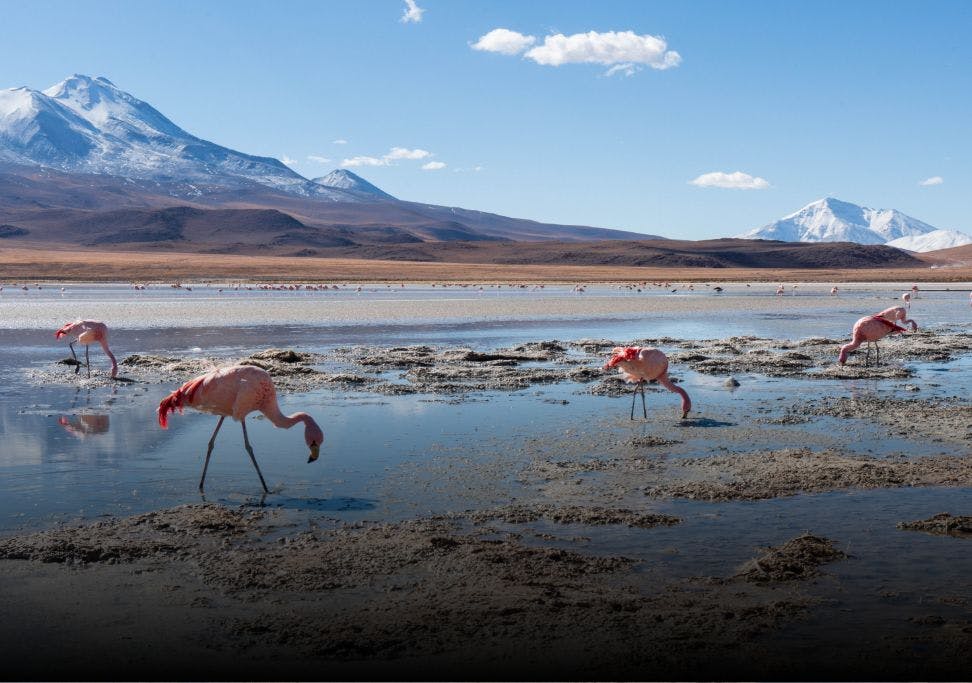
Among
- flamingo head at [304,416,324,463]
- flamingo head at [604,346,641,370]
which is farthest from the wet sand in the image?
flamingo head at [604,346,641,370]

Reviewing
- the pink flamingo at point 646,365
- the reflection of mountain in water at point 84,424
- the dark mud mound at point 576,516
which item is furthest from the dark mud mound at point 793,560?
the reflection of mountain in water at point 84,424

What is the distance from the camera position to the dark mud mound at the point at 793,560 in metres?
5.50

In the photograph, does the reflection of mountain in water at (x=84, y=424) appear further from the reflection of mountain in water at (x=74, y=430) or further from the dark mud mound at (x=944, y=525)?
the dark mud mound at (x=944, y=525)

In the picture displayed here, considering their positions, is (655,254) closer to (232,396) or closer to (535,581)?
(232,396)

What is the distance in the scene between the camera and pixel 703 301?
43219 millimetres

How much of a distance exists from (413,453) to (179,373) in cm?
786

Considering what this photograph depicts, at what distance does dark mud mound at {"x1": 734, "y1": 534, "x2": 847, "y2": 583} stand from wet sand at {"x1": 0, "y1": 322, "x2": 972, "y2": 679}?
20 mm

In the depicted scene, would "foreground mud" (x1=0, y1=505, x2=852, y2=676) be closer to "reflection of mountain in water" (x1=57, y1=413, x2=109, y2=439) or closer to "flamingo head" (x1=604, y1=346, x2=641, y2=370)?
"reflection of mountain in water" (x1=57, y1=413, x2=109, y2=439)

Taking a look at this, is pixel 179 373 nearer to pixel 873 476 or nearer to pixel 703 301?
pixel 873 476

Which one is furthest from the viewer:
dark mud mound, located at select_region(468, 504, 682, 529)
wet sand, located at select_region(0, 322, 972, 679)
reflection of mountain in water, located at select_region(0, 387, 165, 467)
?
reflection of mountain in water, located at select_region(0, 387, 165, 467)

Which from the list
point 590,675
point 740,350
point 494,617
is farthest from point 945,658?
point 740,350

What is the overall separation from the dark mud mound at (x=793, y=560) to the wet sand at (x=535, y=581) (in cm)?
2

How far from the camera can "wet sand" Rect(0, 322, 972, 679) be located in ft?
14.6

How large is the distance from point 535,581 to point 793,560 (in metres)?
1.73
